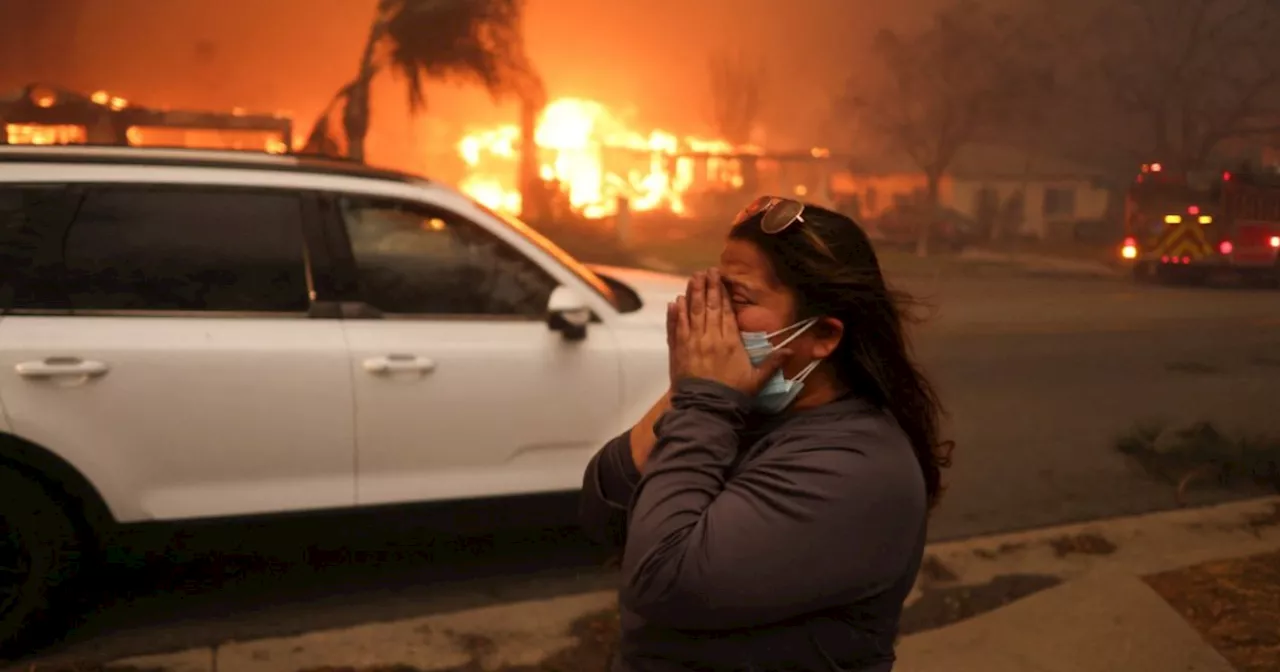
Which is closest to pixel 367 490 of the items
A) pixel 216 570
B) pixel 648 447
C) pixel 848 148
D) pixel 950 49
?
pixel 216 570

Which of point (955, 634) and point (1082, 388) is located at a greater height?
point (955, 634)

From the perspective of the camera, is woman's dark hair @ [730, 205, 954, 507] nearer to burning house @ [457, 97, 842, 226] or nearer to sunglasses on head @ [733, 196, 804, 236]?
sunglasses on head @ [733, 196, 804, 236]

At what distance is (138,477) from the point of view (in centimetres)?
375

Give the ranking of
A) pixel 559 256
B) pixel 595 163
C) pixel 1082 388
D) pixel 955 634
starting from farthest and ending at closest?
pixel 595 163 → pixel 1082 388 → pixel 559 256 → pixel 955 634

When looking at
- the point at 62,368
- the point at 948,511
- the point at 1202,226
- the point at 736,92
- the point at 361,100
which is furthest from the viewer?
the point at 736,92

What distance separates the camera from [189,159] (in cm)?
401

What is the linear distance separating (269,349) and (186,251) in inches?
18.8

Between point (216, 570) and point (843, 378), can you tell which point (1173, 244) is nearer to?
point (216, 570)

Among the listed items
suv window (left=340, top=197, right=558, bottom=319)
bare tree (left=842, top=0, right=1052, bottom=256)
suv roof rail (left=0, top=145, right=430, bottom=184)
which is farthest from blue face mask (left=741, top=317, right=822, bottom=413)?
bare tree (left=842, top=0, right=1052, bottom=256)

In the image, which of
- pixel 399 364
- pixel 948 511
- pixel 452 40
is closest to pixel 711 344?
pixel 399 364

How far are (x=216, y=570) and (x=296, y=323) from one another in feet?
4.50

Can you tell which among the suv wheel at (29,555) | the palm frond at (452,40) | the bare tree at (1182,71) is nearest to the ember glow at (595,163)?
the palm frond at (452,40)

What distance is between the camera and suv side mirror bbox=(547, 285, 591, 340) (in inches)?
160

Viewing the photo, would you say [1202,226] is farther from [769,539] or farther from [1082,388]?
[769,539]
